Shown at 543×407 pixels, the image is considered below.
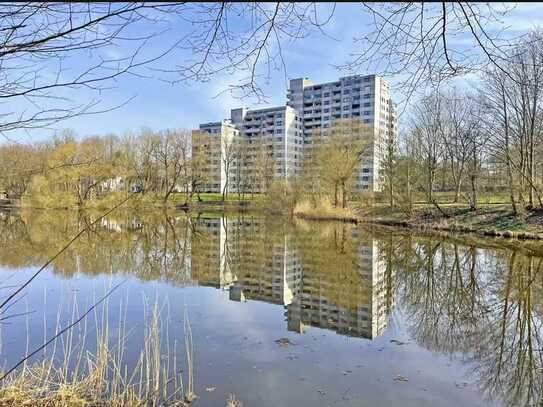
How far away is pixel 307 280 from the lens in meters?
12.0

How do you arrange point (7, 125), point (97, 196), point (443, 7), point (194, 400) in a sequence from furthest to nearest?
point (97, 196)
point (194, 400)
point (443, 7)
point (7, 125)

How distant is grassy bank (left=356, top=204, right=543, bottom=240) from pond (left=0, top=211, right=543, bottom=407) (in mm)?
3449

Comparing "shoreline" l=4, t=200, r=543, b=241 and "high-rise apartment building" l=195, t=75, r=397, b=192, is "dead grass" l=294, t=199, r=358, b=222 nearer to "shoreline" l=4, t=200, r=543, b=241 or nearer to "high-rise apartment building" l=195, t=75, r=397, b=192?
"shoreline" l=4, t=200, r=543, b=241

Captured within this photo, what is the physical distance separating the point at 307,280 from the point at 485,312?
15.5 feet

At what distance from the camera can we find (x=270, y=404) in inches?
186

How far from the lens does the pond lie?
523 cm

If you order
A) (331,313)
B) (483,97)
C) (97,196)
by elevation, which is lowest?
(331,313)

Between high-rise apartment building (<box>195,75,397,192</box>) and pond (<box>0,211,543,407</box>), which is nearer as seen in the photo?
pond (<box>0,211,543,407</box>)

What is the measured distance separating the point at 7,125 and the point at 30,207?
159 ft

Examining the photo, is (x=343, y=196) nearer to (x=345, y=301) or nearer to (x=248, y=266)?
(x=248, y=266)

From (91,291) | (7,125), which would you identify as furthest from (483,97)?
(7,125)

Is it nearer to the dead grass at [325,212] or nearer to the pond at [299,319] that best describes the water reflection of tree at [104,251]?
the pond at [299,319]

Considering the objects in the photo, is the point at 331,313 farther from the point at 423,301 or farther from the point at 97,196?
the point at 97,196

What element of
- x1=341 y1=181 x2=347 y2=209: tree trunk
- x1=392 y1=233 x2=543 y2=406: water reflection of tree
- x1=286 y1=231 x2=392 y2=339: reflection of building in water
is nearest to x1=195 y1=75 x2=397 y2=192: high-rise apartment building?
x1=341 y1=181 x2=347 y2=209: tree trunk
